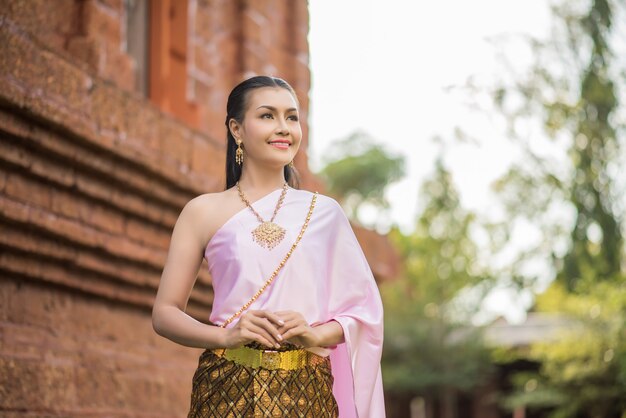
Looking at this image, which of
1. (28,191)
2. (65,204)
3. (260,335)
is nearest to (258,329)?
(260,335)

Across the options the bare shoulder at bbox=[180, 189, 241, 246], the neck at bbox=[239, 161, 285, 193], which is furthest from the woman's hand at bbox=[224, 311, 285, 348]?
the neck at bbox=[239, 161, 285, 193]

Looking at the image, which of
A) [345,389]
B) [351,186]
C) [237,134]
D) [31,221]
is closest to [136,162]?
[31,221]

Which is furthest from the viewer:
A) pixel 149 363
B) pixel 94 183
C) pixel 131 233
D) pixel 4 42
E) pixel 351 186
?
pixel 351 186

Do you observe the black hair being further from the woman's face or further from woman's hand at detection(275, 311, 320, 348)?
woman's hand at detection(275, 311, 320, 348)

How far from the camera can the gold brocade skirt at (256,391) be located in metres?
2.51

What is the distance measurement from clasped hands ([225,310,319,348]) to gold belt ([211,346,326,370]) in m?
0.08

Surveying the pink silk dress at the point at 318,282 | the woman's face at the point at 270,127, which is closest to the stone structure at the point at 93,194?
the woman's face at the point at 270,127

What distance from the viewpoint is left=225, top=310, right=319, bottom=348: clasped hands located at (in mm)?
2396

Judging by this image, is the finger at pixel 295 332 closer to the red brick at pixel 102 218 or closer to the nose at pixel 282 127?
the nose at pixel 282 127

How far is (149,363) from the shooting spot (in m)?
4.75

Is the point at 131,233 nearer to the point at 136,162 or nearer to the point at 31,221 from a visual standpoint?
the point at 136,162

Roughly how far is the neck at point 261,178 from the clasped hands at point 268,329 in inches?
16.3

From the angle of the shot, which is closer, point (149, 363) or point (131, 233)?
point (131, 233)

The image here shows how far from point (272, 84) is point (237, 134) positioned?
15 centimetres
